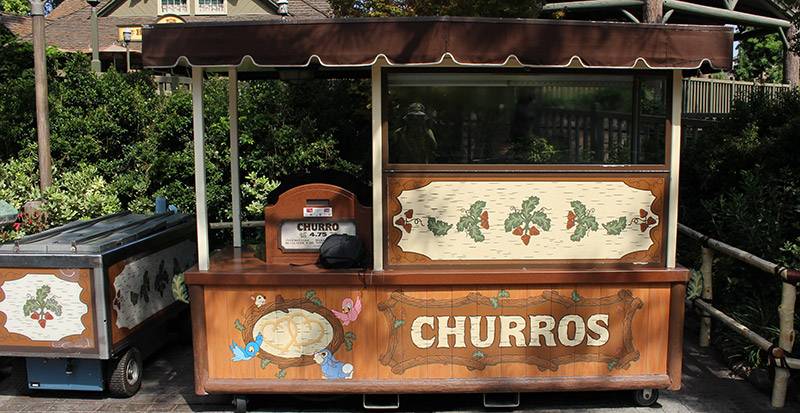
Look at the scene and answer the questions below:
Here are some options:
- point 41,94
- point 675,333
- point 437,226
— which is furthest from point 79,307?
point 675,333

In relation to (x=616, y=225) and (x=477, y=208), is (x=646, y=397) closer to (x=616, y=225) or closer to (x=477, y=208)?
(x=616, y=225)

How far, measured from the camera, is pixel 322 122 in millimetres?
9492

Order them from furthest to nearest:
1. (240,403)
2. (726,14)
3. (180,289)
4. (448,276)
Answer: (726,14)
(180,289)
(240,403)
(448,276)

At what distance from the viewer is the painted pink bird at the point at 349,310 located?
489cm

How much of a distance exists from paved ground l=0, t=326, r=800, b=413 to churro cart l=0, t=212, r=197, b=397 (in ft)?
0.45

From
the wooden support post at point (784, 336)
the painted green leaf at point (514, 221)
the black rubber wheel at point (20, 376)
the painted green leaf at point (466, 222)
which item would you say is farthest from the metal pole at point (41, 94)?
the wooden support post at point (784, 336)

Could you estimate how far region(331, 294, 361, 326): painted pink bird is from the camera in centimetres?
489

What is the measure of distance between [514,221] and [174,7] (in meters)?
25.0

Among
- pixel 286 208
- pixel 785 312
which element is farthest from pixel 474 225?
pixel 785 312

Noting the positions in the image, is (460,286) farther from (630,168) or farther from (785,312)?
(785,312)

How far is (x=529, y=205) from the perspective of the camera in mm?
4832

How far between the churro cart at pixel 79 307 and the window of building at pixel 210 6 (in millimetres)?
21915

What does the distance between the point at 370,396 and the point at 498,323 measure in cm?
115

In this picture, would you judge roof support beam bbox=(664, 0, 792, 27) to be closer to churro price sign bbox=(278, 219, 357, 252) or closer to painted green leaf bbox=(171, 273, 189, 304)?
churro price sign bbox=(278, 219, 357, 252)
